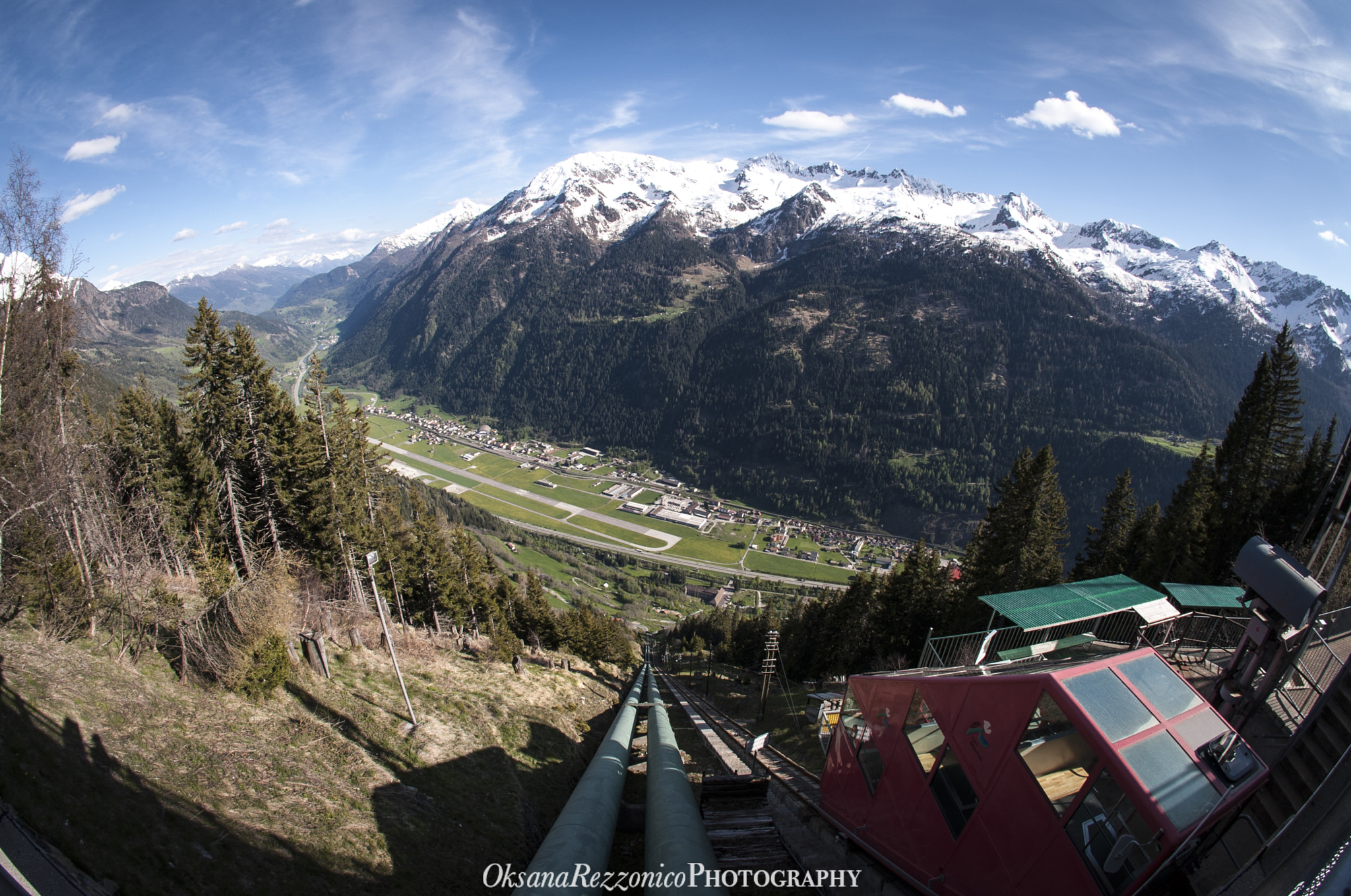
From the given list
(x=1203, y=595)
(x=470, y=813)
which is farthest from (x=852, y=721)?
(x=1203, y=595)

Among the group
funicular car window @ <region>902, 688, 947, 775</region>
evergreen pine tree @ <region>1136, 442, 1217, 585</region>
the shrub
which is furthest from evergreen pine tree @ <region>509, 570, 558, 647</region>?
evergreen pine tree @ <region>1136, 442, 1217, 585</region>

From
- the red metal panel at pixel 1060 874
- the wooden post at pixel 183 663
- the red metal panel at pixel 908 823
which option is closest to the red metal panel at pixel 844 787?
the red metal panel at pixel 908 823

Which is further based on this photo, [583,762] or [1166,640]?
[583,762]

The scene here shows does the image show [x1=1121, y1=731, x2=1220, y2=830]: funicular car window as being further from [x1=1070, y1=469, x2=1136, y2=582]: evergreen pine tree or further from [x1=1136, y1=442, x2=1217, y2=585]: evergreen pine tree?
[x1=1070, y1=469, x2=1136, y2=582]: evergreen pine tree

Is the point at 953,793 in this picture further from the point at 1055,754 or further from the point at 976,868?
the point at 1055,754

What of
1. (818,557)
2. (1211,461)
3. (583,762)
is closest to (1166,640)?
(583,762)

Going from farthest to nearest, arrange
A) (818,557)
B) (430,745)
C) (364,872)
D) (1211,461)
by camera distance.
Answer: (818,557), (1211,461), (430,745), (364,872)

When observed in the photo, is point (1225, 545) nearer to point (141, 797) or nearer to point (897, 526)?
point (141, 797)

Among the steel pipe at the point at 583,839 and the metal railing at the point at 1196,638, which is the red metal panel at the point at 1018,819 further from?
the steel pipe at the point at 583,839
